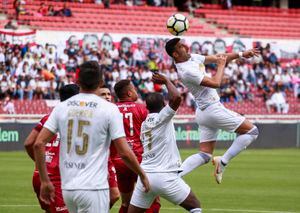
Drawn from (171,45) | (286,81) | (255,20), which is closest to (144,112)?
(171,45)

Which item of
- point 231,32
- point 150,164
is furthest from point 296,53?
point 150,164

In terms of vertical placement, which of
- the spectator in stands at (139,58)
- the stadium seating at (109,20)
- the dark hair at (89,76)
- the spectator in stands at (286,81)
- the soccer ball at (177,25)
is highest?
the dark hair at (89,76)

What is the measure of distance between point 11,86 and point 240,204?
18.3 metres

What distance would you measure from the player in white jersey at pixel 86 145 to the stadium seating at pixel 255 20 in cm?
3858

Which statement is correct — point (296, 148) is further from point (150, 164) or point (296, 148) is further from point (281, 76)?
point (150, 164)

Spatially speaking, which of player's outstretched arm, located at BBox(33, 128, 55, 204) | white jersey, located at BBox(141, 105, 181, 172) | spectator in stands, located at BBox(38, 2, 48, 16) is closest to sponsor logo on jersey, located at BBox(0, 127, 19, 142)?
spectator in stands, located at BBox(38, 2, 48, 16)

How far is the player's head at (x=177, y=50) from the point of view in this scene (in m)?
13.7

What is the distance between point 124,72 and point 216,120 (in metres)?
21.1

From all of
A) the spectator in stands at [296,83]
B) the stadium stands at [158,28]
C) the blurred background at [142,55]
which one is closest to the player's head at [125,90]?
the blurred background at [142,55]

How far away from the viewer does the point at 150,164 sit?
1084 cm

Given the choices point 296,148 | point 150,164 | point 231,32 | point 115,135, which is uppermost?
point 115,135

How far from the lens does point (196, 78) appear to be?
47.0 feet

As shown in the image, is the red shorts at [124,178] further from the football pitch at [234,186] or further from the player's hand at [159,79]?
the football pitch at [234,186]

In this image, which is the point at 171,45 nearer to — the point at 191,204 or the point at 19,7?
the point at 191,204
